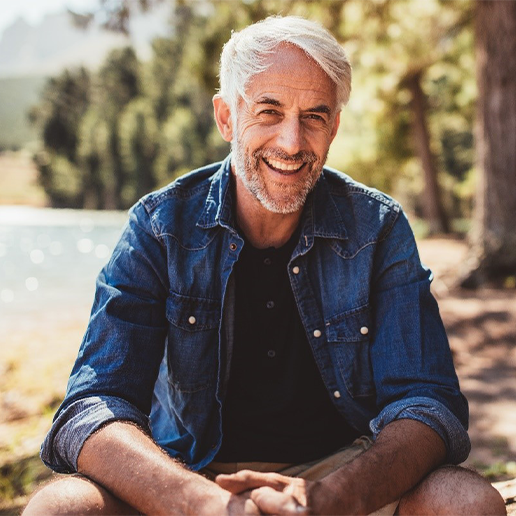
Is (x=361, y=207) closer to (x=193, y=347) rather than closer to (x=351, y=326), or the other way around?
(x=351, y=326)

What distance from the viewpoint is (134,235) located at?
84.9 inches

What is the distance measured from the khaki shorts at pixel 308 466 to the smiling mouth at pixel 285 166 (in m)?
0.99

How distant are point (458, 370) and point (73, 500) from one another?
3956 millimetres

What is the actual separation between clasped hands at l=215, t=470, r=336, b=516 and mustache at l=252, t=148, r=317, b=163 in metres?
1.11

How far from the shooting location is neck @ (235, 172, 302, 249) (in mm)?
2316

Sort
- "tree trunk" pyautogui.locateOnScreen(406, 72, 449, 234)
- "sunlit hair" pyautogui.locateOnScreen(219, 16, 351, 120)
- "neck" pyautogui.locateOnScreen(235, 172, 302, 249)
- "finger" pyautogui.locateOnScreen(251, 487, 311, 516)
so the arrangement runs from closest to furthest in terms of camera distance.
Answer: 1. "finger" pyautogui.locateOnScreen(251, 487, 311, 516)
2. "sunlit hair" pyautogui.locateOnScreen(219, 16, 351, 120)
3. "neck" pyautogui.locateOnScreen(235, 172, 302, 249)
4. "tree trunk" pyautogui.locateOnScreen(406, 72, 449, 234)

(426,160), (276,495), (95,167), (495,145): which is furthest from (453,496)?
(95,167)

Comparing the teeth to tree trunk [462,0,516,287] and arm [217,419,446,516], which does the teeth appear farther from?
tree trunk [462,0,516,287]

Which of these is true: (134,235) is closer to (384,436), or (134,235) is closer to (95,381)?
(95,381)

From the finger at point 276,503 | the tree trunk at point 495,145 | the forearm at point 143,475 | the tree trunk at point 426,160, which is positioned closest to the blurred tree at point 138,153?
the tree trunk at point 426,160

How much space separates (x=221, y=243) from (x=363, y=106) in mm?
14490

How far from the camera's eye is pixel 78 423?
5.87 ft

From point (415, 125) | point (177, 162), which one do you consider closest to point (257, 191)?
point (415, 125)

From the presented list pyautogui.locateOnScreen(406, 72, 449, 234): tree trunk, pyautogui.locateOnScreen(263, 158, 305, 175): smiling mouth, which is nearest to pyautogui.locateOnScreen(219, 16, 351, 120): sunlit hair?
pyautogui.locateOnScreen(263, 158, 305, 175): smiling mouth
